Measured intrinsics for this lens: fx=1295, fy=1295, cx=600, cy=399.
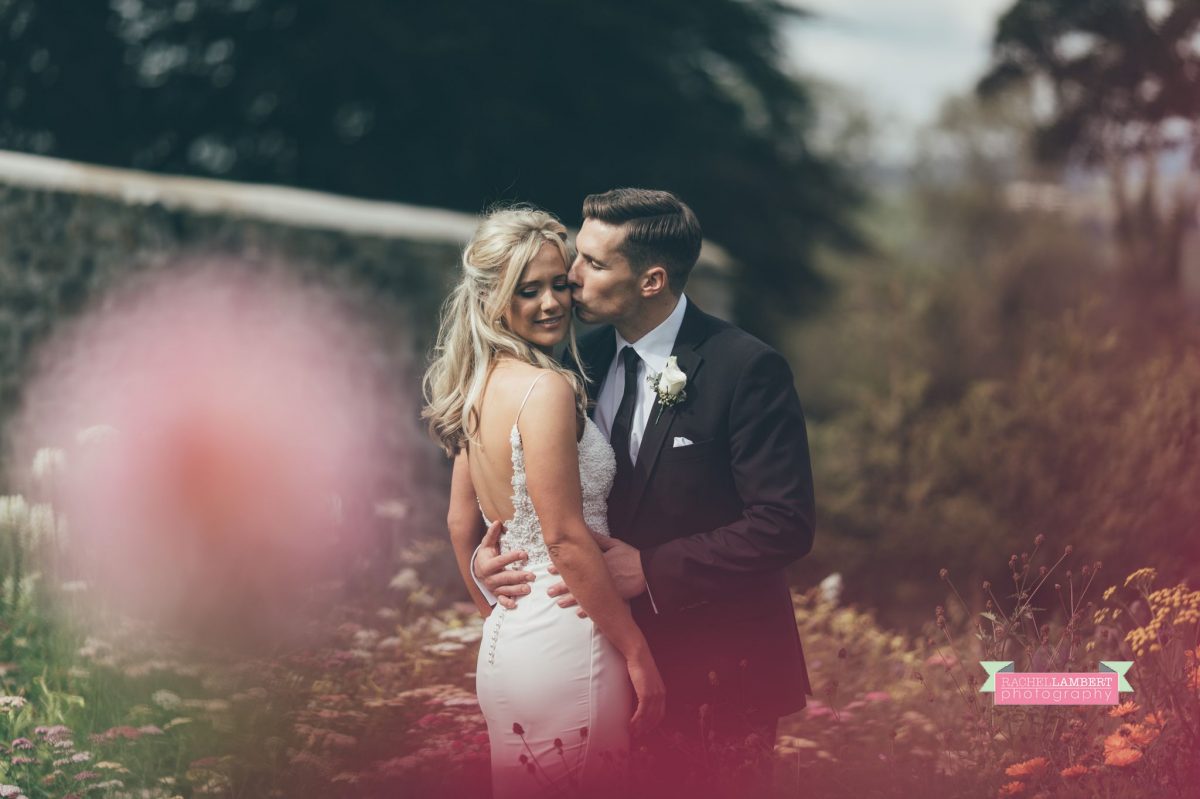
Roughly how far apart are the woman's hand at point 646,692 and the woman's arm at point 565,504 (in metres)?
0.04

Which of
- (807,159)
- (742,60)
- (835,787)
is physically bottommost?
(835,787)

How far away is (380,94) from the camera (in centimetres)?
1197

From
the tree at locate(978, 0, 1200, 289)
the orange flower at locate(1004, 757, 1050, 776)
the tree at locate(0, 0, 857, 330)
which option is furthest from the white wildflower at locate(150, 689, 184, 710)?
the tree at locate(978, 0, 1200, 289)

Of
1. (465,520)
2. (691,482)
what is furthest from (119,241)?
(691,482)

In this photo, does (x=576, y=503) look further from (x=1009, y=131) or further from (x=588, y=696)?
(x=1009, y=131)

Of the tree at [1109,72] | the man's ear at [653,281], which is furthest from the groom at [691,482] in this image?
the tree at [1109,72]

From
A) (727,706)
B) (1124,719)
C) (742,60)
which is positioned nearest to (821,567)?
(1124,719)

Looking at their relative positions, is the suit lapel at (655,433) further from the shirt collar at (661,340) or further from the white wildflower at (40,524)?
the white wildflower at (40,524)

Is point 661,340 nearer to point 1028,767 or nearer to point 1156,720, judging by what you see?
point 1028,767

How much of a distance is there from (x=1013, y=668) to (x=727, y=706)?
3.77 feet

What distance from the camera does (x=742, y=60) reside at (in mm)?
14375

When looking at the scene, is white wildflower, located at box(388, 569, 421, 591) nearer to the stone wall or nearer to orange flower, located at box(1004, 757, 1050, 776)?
the stone wall

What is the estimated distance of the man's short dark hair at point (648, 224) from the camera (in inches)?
134

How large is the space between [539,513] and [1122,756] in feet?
5.80
